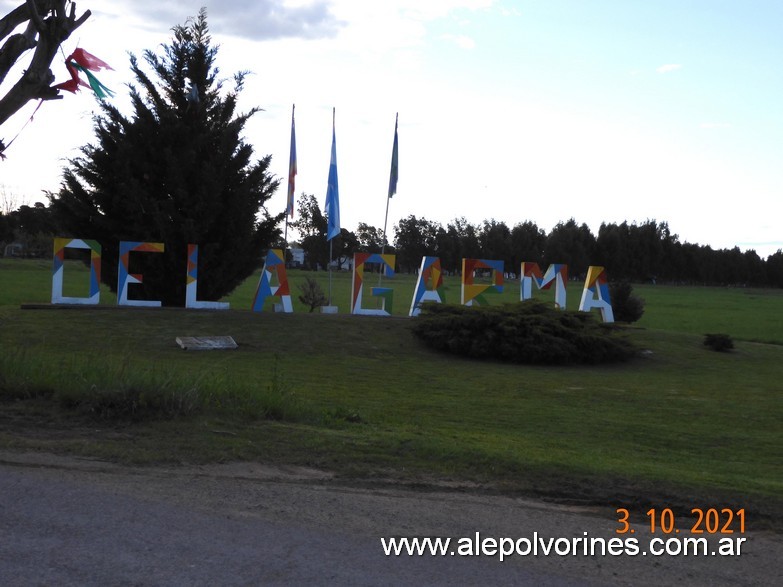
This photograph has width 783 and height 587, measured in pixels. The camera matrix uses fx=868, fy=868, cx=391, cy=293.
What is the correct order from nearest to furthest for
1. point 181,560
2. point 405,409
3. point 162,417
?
point 181,560
point 162,417
point 405,409

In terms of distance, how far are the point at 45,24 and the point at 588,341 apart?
617 inches

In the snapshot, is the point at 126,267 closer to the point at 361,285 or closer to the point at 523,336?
the point at 361,285

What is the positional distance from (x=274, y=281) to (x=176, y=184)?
4742 mm

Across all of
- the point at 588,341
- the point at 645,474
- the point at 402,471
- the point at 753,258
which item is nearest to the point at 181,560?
the point at 402,471

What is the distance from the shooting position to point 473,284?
27219 mm

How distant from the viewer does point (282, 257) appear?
2612 cm

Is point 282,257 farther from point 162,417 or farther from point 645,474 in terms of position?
point 645,474

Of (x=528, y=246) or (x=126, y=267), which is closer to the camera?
(x=126, y=267)

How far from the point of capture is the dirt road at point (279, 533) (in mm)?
5297

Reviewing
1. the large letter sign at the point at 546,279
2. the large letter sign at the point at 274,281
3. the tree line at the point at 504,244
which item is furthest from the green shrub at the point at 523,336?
the tree line at the point at 504,244

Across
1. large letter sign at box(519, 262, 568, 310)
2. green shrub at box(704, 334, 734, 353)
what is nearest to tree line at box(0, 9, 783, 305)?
large letter sign at box(519, 262, 568, 310)
